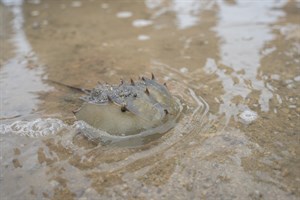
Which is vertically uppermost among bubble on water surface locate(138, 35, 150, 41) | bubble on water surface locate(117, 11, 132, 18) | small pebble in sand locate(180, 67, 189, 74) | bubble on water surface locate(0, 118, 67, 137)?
bubble on water surface locate(0, 118, 67, 137)

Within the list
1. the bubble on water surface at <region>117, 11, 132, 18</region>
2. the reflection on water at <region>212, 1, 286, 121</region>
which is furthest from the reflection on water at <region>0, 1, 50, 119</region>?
the reflection on water at <region>212, 1, 286, 121</region>

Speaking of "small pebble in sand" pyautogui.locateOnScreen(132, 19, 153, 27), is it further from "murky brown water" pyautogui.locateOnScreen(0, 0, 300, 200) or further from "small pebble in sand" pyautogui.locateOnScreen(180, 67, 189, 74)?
"small pebble in sand" pyautogui.locateOnScreen(180, 67, 189, 74)

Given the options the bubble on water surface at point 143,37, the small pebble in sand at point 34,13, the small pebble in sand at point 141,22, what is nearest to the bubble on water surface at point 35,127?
the bubble on water surface at point 143,37

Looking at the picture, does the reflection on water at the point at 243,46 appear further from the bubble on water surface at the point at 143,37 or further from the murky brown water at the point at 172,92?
the bubble on water surface at the point at 143,37

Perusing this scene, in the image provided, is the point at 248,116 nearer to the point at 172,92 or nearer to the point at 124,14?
the point at 172,92

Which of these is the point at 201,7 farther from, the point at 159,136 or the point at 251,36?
the point at 159,136
